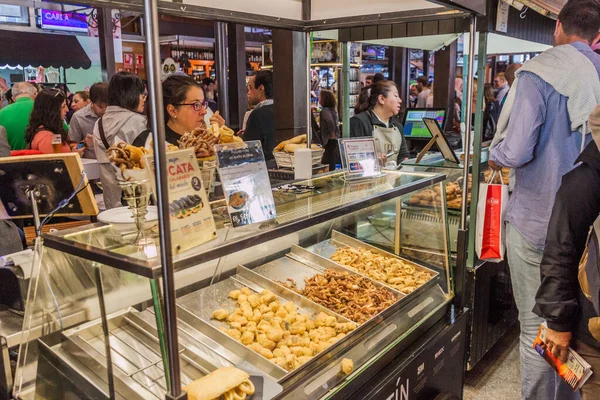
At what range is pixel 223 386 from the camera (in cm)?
160

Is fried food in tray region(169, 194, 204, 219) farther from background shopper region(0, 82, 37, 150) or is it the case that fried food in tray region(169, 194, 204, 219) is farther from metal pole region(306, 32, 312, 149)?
background shopper region(0, 82, 37, 150)

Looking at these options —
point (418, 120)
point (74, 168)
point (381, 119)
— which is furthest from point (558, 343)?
point (418, 120)

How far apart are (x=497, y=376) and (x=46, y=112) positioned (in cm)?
469

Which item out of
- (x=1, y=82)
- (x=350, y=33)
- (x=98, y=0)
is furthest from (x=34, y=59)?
(x=98, y=0)

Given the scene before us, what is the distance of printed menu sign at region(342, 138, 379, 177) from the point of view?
2.84m

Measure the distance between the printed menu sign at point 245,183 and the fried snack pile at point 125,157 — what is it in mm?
282

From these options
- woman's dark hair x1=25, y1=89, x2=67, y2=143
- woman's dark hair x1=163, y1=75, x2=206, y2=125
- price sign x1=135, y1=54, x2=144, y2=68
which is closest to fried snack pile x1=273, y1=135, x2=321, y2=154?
woman's dark hair x1=163, y1=75, x2=206, y2=125

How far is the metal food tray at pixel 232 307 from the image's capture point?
1.86 m

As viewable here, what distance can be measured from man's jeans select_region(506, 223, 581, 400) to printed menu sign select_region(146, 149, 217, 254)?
75.4 inches

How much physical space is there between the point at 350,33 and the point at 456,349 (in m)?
2.80

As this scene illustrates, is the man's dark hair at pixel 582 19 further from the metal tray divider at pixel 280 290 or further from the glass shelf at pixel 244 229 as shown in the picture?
the metal tray divider at pixel 280 290

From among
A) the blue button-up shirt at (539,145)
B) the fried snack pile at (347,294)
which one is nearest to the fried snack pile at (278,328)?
the fried snack pile at (347,294)

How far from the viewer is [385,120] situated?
4.73m

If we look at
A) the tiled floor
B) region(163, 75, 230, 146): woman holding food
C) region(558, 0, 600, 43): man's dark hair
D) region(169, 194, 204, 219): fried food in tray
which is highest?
region(558, 0, 600, 43): man's dark hair
